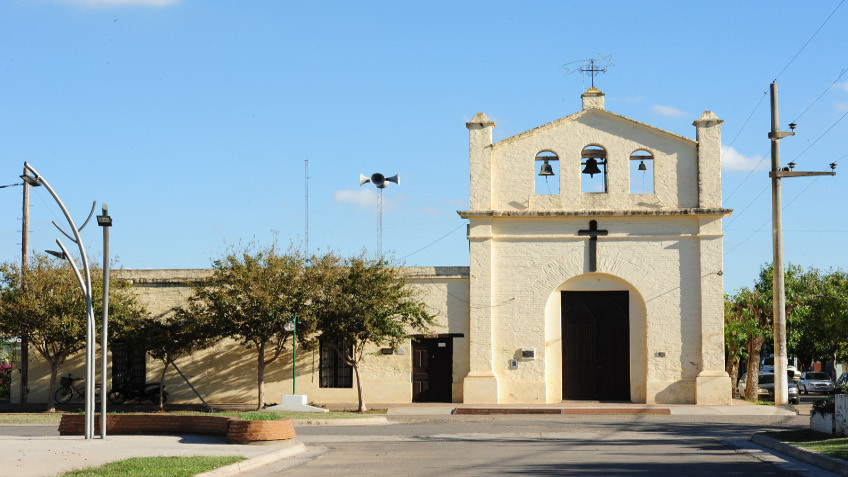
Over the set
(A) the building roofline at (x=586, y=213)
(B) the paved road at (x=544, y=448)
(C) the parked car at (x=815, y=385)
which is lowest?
(C) the parked car at (x=815, y=385)

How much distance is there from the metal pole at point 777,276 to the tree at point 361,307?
10271 mm

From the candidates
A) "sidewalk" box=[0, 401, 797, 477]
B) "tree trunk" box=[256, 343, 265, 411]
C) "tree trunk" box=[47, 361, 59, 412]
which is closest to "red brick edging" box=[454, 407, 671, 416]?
"sidewalk" box=[0, 401, 797, 477]

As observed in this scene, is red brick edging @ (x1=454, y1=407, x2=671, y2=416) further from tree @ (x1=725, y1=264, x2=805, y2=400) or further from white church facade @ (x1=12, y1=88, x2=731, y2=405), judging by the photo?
tree @ (x1=725, y1=264, x2=805, y2=400)

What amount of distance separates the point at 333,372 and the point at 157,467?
55.9 ft

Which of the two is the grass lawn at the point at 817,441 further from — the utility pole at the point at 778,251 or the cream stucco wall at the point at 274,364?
the cream stucco wall at the point at 274,364

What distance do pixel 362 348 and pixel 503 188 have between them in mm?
6481

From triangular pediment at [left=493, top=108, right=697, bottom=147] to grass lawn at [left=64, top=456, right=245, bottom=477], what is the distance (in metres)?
17.2

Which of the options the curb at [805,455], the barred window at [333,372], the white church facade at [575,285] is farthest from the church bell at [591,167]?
the curb at [805,455]

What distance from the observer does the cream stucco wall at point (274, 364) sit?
29812mm

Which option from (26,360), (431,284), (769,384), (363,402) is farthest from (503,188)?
(769,384)

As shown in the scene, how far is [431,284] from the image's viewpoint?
98.4ft

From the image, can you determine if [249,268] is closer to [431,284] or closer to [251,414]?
[431,284]

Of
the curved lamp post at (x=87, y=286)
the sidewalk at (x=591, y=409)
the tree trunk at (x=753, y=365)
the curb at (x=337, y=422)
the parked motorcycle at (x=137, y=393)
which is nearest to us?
the curved lamp post at (x=87, y=286)

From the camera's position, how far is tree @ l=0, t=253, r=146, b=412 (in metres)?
26.9
